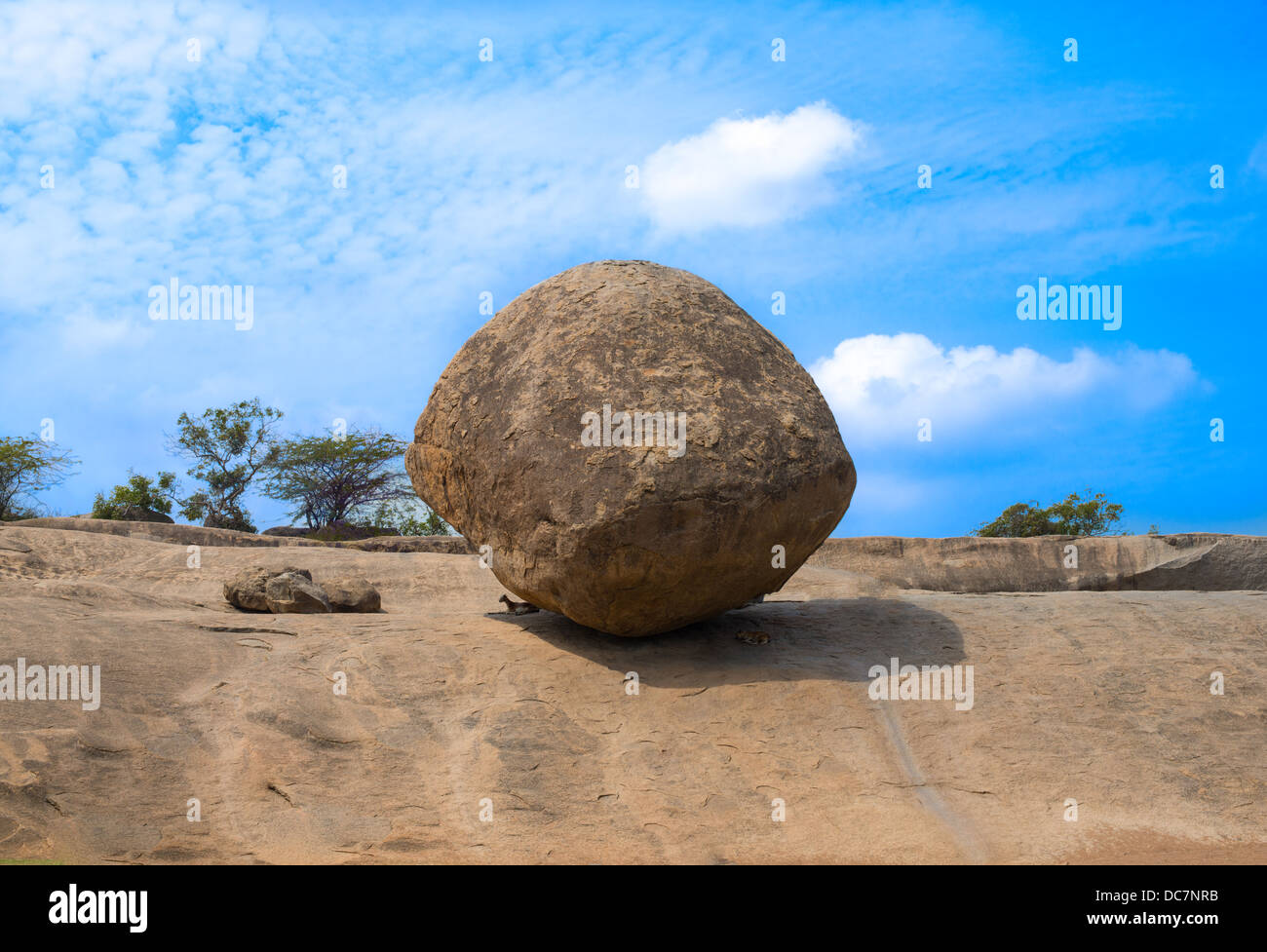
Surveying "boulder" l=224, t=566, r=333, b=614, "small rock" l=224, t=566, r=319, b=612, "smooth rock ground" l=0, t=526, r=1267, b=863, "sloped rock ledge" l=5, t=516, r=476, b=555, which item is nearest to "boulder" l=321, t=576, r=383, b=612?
"boulder" l=224, t=566, r=333, b=614

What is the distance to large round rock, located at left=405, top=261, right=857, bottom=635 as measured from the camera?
6109mm

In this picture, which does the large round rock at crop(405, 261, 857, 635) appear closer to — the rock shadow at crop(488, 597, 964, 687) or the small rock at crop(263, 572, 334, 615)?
the rock shadow at crop(488, 597, 964, 687)

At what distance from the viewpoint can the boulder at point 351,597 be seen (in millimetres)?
8750

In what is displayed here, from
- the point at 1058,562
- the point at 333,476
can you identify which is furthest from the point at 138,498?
the point at 1058,562

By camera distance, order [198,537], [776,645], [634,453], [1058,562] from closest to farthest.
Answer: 1. [634,453]
2. [776,645]
3. [1058,562]
4. [198,537]

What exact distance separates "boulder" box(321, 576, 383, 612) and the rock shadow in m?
1.70

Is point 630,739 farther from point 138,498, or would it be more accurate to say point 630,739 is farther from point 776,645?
point 138,498

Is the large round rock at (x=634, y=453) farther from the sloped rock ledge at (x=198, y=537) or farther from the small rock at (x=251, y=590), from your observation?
the sloped rock ledge at (x=198, y=537)

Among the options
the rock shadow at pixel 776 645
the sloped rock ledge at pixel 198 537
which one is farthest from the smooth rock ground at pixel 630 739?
the sloped rock ledge at pixel 198 537

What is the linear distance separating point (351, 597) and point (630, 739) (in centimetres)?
392

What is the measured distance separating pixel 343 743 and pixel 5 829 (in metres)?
1.74

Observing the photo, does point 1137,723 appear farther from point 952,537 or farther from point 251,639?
point 952,537

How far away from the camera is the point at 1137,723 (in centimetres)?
635

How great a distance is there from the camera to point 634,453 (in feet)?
20.0
